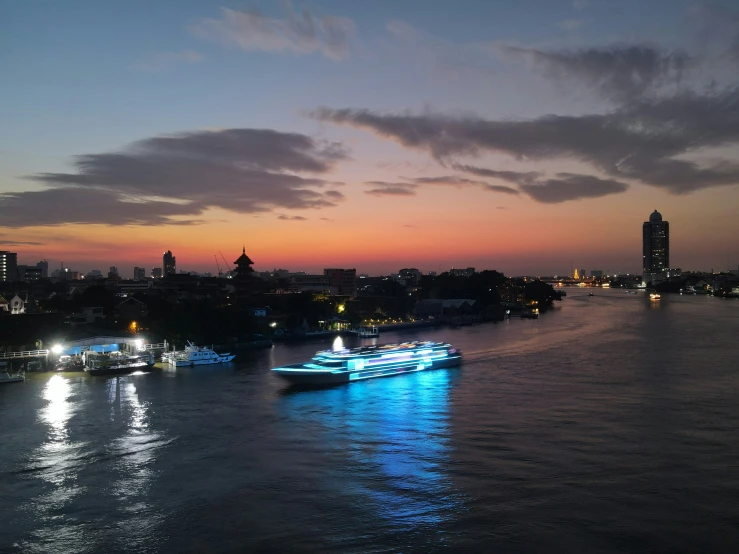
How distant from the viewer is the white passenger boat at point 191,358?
51.0ft

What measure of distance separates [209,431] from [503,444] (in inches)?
169

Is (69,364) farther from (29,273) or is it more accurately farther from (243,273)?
(29,273)

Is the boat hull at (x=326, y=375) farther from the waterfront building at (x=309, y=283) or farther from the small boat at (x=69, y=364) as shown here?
the waterfront building at (x=309, y=283)

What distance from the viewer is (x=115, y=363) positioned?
47.4ft

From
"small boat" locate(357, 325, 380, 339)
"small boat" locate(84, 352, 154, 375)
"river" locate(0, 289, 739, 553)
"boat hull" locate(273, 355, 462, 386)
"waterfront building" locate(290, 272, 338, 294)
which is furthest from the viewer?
"waterfront building" locate(290, 272, 338, 294)

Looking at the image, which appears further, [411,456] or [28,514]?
[411,456]

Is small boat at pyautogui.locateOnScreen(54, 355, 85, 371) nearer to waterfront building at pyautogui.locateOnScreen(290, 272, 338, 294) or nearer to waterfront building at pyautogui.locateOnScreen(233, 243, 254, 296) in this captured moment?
waterfront building at pyautogui.locateOnScreen(233, 243, 254, 296)

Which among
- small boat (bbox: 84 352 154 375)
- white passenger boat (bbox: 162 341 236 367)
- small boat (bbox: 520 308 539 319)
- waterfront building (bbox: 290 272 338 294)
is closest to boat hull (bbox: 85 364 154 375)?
small boat (bbox: 84 352 154 375)

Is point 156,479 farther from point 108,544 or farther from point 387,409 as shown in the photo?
point 387,409

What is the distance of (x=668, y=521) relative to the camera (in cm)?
556

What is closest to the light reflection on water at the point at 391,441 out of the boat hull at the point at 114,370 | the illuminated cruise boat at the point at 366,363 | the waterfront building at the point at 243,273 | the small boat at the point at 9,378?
the illuminated cruise boat at the point at 366,363

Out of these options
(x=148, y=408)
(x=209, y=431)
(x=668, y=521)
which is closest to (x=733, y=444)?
(x=668, y=521)

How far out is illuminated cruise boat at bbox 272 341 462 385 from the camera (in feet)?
42.0

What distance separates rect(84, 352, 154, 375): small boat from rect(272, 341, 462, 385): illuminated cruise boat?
373cm
